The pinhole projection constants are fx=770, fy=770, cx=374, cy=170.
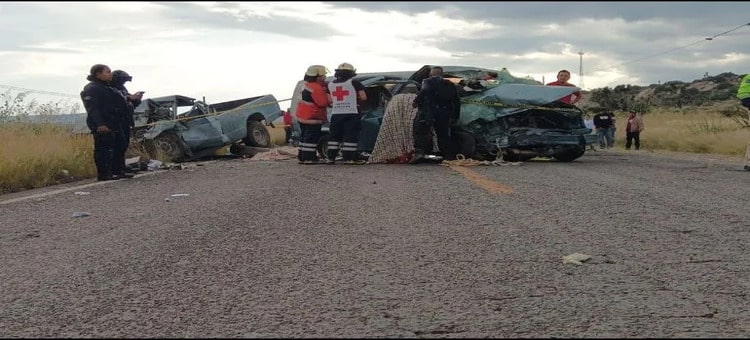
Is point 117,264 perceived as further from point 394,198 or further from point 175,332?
point 394,198

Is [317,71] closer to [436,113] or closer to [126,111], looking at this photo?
[436,113]

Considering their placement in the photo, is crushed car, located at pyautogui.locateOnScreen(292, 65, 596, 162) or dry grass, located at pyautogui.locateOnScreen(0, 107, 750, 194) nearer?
dry grass, located at pyautogui.locateOnScreen(0, 107, 750, 194)

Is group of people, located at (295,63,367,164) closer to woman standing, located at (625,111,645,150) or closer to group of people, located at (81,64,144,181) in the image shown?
group of people, located at (81,64,144,181)

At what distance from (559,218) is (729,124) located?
68.5 ft

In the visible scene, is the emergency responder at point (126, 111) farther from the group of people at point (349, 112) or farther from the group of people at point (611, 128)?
the group of people at point (611, 128)

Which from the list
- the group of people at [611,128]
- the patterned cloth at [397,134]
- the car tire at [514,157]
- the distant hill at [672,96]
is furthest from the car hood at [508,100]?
the distant hill at [672,96]

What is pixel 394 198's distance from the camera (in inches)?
283

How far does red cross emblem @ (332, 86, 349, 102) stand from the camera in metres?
12.0

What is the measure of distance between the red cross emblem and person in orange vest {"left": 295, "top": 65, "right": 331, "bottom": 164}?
493 millimetres

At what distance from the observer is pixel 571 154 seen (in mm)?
12602

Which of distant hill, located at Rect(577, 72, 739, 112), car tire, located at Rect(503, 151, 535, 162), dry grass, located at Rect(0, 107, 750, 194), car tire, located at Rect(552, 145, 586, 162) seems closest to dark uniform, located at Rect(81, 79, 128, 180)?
dry grass, located at Rect(0, 107, 750, 194)

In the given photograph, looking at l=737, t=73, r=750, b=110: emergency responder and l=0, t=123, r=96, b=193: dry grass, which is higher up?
l=737, t=73, r=750, b=110: emergency responder

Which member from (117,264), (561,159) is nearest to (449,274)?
(117,264)

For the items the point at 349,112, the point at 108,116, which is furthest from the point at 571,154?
the point at 108,116
